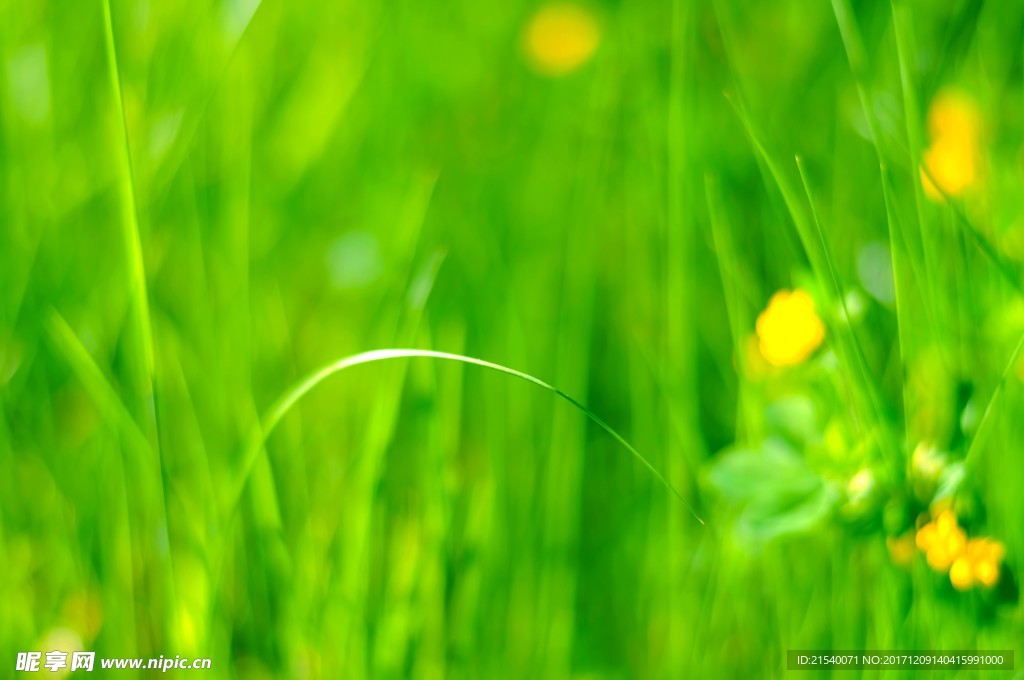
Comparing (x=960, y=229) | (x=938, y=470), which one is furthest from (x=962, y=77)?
(x=938, y=470)

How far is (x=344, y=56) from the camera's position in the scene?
1626mm

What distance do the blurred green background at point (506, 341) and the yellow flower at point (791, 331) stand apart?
1 centimetres

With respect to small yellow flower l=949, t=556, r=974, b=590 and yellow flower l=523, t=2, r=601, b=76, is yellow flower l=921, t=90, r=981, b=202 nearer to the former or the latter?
small yellow flower l=949, t=556, r=974, b=590

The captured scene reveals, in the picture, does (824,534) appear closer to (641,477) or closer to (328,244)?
(641,477)

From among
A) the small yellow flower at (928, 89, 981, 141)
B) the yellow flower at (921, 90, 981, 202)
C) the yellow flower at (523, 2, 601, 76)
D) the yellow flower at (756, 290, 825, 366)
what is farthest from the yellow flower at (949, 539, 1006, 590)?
the yellow flower at (523, 2, 601, 76)

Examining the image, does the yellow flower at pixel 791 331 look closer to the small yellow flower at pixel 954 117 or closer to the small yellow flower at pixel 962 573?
the small yellow flower at pixel 962 573

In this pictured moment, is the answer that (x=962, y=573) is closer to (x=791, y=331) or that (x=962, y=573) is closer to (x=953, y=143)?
(x=791, y=331)

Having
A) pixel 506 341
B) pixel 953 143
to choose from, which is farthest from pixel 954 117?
pixel 506 341

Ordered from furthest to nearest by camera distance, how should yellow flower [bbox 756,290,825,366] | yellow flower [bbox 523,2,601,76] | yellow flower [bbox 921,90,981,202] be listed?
yellow flower [bbox 523,2,601,76], yellow flower [bbox 921,90,981,202], yellow flower [bbox 756,290,825,366]

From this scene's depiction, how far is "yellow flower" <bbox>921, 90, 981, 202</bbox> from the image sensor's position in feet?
3.64

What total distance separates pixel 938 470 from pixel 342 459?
25.8 inches

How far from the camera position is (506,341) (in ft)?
3.81

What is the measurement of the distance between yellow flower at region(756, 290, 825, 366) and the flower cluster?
0.21 metres

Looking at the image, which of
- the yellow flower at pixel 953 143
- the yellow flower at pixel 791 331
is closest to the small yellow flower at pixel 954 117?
the yellow flower at pixel 953 143
